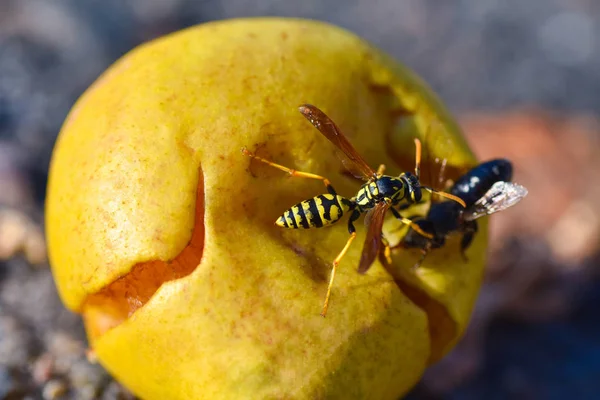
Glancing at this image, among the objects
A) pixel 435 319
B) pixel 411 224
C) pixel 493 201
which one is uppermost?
pixel 493 201

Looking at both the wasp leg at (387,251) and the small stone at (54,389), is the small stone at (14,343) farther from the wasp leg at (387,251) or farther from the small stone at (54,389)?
the wasp leg at (387,251)

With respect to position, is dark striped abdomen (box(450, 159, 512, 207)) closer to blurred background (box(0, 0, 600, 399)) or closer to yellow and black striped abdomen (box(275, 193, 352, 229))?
yellow and black striped abdomen (box(275, 193, 352, 229))

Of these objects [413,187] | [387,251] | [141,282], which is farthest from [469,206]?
[141,282]

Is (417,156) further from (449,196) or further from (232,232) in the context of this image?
(232,232)

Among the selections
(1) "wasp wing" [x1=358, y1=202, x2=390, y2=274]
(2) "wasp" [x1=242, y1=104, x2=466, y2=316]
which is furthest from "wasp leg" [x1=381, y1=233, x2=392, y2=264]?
(1) "wasp wing" [x1=358, y1=202, x2=390, y2=274]

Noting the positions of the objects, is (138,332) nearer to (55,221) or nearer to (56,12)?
(55,221)

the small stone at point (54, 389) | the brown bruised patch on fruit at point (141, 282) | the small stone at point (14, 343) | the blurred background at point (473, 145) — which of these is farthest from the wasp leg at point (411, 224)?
the small stone at point (14, 343)

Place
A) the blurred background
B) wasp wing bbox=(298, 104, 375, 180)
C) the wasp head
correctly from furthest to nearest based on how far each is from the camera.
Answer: the blurred background
the wasp head
wasp wing bbox=(298, 104, 375, 180)

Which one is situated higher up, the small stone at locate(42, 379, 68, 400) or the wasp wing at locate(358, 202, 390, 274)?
the wasp wing at locate(358, 202, 390, 274)
